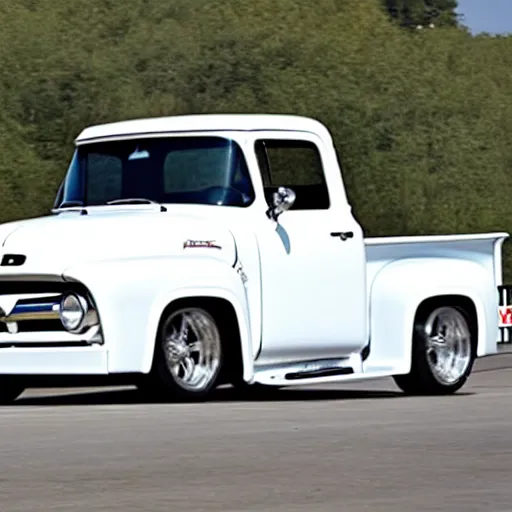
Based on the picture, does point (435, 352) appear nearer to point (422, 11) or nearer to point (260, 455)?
point (260, 455)

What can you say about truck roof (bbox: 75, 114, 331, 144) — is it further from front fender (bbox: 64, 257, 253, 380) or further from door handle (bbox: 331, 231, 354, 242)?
front fender (bbox: 64, 257, 253, 380)

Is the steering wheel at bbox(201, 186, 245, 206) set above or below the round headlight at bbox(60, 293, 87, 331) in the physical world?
above

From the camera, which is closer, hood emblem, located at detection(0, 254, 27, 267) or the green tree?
hood emblem, located at detection(0, 254, 27, 267)

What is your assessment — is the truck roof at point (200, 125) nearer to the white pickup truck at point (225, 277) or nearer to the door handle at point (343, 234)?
the white pickup truck at point (225, 277)

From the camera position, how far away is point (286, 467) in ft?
34.5

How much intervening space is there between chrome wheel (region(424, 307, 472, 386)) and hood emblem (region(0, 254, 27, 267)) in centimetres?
385

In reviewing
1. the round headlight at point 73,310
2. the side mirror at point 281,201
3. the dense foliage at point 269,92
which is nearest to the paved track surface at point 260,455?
the round headlight at point 73,310

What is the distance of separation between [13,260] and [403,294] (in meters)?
3.52

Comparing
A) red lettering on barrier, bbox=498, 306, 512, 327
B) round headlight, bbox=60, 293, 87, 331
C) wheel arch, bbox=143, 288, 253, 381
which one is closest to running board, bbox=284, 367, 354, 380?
wheel arch, bbox=143, 288, 253, 381

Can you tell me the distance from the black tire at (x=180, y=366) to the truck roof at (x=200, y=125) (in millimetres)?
1600

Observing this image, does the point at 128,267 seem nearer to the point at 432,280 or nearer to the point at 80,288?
the point at 80,288

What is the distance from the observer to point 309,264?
16.0 metres

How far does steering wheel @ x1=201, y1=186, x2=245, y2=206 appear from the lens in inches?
623

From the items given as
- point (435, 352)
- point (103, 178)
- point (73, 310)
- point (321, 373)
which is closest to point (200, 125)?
point (103, 178)
